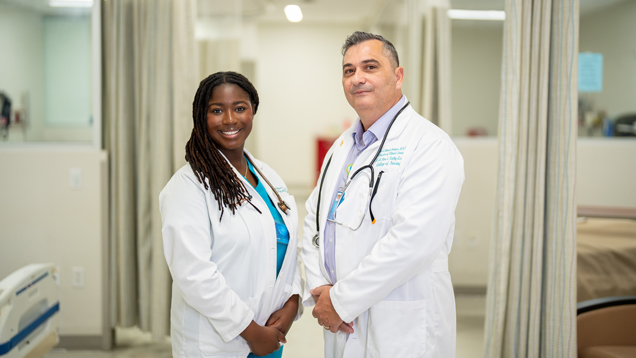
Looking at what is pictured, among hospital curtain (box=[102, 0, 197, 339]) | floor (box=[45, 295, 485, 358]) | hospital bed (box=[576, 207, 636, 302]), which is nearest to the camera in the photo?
hospital bed (box=[576, 207, 636, 302])

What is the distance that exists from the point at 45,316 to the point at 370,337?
1665 mm

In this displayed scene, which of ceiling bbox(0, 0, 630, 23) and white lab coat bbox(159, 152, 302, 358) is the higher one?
ceiling bbox(0, 0, 630, 23)

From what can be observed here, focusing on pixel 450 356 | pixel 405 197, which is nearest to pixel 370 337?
pixel 450 356

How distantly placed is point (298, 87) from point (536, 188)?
7.59 metres

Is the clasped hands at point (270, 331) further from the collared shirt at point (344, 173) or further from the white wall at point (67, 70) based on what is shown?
the white wall at point (67, 70)

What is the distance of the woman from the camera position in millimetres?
1377

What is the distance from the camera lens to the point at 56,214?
270cm

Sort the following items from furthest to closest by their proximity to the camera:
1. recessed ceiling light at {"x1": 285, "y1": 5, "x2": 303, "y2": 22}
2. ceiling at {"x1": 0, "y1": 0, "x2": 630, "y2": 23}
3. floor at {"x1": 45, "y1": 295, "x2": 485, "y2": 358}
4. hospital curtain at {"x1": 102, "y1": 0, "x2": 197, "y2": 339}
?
recessed ceiling light at {"x1": 285, "y1": 5, "x2": 303, "y2": 22} → ceiling at {"x1": 0, "y1": 0, "x2": 630, "y2": 23} → floor at {"x1": 45, "y1": 295, "x2": 485, "y2": 358} → hospital curtain at {"x1": 102, "y1": 0, "x2": 197, "y2": 339}

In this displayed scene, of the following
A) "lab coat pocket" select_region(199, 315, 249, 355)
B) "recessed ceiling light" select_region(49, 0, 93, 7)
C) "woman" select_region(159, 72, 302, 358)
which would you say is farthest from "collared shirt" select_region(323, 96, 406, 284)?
"recessed ceiling light" select_region(49, 0, 93, 7)

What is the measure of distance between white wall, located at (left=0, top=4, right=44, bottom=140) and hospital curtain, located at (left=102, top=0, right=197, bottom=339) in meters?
0.46

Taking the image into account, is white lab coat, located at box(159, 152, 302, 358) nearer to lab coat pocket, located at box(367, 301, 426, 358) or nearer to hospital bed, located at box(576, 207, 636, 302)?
lab coat pocket, located at box(367, 301, 426, 358)

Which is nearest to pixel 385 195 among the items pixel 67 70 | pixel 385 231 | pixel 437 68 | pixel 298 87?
pixel 385 231

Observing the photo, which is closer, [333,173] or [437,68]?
[333,173]

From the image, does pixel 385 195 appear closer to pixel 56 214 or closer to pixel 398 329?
pixel 398 329
